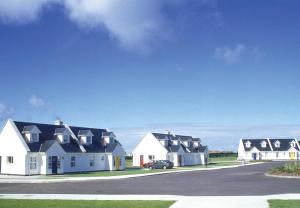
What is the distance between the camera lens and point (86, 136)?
193 feet

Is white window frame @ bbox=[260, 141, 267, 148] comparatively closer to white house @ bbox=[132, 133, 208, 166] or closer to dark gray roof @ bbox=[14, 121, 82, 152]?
white house @ bbox=[132, 133, 208, 166]

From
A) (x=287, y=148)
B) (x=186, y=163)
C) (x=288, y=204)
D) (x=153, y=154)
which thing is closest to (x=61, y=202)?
(x=288, y=204)

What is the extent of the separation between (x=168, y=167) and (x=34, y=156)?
21.2 m

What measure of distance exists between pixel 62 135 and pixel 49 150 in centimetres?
554

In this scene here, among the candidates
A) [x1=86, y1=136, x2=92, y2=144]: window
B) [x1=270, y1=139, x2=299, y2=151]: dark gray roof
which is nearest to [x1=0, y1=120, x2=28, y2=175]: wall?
[x1=86, y1=136, x2=92, y2=144]: window

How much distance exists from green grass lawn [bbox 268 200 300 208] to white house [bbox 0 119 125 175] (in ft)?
114

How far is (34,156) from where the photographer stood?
49.1 metres

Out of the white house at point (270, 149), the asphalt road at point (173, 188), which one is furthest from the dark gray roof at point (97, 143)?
the white house at point (270, 149)

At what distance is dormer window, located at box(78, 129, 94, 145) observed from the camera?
58781 mm

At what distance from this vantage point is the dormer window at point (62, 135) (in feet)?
Result: 179

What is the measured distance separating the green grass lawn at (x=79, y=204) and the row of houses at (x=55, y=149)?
29260 millimetres

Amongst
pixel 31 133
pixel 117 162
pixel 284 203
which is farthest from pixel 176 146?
pixel 284 203

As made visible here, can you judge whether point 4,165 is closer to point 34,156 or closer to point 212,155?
point 34,156

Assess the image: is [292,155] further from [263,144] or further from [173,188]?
[173,188]
